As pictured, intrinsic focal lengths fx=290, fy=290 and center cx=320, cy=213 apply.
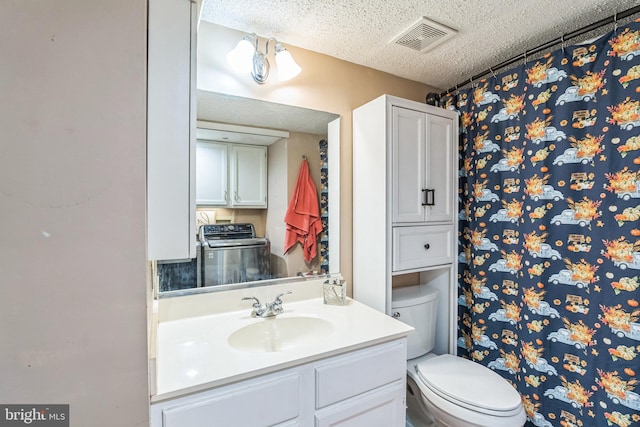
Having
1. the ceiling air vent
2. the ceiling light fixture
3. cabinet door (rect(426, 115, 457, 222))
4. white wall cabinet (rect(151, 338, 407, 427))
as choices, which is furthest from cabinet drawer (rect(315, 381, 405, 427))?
the ceiling air vent

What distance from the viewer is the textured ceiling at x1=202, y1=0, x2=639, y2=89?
1290 millimetres

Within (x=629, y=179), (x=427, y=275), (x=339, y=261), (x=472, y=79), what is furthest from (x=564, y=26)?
(x=339, y=261)

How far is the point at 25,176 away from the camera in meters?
0.55

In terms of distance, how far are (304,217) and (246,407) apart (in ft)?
3.25

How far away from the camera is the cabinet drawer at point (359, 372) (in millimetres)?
1084

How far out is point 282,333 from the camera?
1398 mm

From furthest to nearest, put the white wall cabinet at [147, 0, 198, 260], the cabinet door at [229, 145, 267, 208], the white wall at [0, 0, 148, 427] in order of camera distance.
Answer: the cabinet door at [229, 145, 267, 208] → the white wall cabinet at [147, 0, 198, 260] → the white wall at [0, 0, 148, 427]

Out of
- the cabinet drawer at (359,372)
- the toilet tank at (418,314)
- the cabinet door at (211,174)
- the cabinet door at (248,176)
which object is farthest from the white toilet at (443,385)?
the cabinet door at (211,174)

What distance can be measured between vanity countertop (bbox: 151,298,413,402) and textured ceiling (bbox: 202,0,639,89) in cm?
143

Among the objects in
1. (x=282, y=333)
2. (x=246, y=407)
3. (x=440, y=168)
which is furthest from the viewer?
(x=440, y=168)

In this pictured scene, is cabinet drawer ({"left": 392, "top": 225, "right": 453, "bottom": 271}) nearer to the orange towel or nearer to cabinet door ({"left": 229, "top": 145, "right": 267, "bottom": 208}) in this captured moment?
the orange towel

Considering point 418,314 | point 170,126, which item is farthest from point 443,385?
point 170,126

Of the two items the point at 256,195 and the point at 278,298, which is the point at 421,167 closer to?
the point at 256,195

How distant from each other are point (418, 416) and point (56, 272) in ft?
6.55
